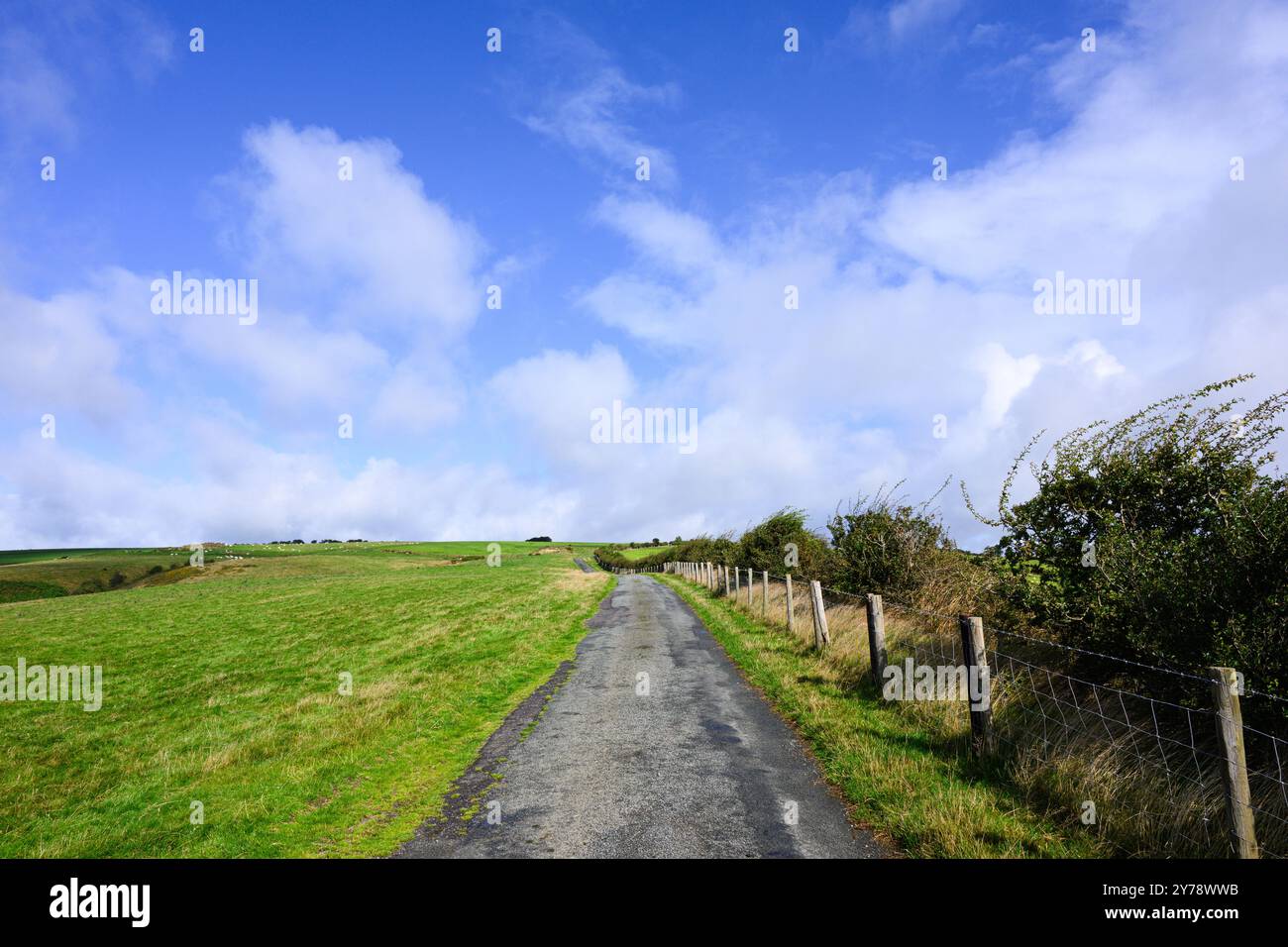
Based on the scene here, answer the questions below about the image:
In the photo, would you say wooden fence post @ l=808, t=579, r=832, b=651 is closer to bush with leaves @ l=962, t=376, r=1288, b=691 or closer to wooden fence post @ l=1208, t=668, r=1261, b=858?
bush with leaves @ l=962, t=376, r=1288, b=691

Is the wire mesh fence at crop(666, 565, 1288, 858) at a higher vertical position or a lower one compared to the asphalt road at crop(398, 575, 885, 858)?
higher

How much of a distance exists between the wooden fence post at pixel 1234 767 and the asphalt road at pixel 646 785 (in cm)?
293

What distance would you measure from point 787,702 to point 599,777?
4.77 metres

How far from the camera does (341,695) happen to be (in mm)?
14758

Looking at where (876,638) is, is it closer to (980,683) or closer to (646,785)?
(980,683)

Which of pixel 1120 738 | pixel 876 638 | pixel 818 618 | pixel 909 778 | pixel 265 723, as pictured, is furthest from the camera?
pixel 818 618

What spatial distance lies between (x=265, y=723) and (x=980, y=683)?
13.7 metres

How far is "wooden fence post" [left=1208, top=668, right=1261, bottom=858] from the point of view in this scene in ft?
17.0

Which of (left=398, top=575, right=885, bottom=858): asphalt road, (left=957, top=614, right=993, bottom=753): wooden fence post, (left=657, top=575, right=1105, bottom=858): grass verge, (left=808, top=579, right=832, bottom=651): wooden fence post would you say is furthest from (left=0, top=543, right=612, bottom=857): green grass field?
(left=957, top=614, right=993, bottom=753): wooden fence post

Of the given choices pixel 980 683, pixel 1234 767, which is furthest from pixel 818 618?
pixel 1234 767

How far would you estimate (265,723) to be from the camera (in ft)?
43.7

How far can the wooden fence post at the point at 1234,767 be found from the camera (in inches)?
204

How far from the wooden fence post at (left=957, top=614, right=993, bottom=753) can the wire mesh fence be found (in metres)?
0.04
